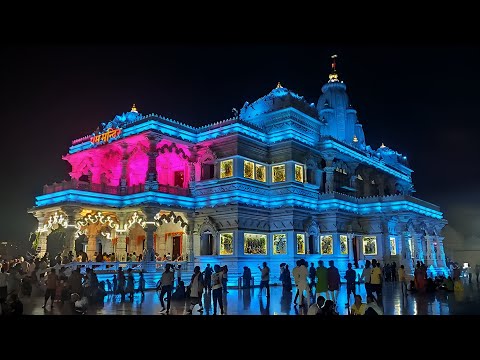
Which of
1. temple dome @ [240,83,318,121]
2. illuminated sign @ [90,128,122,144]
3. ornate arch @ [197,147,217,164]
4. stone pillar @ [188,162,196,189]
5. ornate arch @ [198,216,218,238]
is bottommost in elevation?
ornate arch @ [198,216,218,238]

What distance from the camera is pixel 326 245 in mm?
36906

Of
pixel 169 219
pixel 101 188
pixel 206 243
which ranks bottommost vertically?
pixel 206 243

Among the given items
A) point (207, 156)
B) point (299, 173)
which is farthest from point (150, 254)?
point (299, 173)

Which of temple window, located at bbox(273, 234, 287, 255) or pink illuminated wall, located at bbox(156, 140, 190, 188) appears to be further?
pink illuminated wall, located at bbox(156, 140, 190, 188)

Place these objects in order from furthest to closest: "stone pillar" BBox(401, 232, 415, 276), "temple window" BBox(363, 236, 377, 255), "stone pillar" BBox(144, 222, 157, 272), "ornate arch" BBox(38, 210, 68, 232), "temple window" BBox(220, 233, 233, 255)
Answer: "temple window" BBox(363, 236, 377, 255) < "stone pillar" BBox(401, 232, 415, 276) < "temple window" BBox(220, 233, 233, 255) < "ornate arch" BBox(38, 210, 68, 232) < "stone pillar" BBox(144, 222, 157, 272)

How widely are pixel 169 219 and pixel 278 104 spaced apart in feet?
45.0

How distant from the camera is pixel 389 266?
3506 centimetres

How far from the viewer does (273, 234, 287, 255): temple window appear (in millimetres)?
33375

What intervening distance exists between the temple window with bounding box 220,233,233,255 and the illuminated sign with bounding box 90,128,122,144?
436 inches


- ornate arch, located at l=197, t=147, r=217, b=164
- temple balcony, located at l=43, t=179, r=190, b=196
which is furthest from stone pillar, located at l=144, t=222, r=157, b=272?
ornate arch, located at l=197, t=147, r=217, b=164

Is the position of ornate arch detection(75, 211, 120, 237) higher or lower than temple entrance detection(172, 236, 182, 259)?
higher

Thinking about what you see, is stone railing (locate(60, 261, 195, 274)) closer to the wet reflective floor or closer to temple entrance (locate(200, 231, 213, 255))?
temple entrance (locate(200, 231, 213, 255))

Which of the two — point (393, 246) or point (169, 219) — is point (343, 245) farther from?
point (169, 219)
